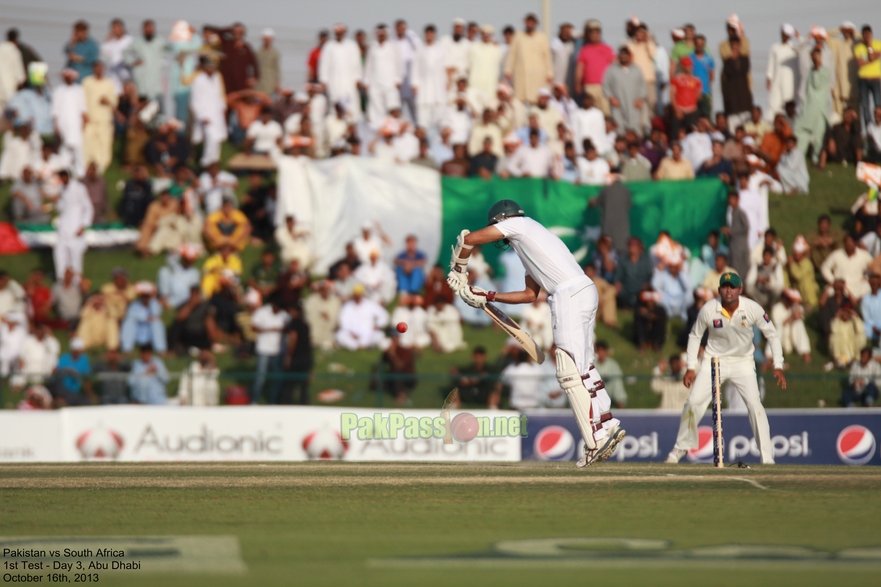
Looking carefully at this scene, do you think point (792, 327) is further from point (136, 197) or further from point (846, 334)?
point (136, 197)

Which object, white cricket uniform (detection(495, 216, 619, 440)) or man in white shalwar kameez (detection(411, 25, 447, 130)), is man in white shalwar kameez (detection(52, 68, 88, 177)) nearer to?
man in white shalwar kameez (detection(411, 25, 447, 130))

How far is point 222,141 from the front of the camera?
23859 mm

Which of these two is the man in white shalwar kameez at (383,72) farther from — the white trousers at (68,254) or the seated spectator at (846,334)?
the seated spectator at (846,334)

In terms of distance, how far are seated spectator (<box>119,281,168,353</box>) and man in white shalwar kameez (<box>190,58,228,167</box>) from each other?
424 cm

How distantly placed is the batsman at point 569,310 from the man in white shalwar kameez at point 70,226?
12729 mm

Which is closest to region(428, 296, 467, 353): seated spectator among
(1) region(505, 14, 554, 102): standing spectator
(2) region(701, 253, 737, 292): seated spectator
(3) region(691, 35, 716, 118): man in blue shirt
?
(2) region(701, 253, 737, 292): seated spectator

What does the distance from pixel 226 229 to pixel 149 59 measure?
15.3 ft

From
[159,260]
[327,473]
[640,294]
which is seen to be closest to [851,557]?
[327,473]

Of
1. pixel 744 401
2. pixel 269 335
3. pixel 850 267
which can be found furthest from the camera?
pixel 850 267

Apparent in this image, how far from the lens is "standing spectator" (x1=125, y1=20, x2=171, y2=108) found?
2355 cm

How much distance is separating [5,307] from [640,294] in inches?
433

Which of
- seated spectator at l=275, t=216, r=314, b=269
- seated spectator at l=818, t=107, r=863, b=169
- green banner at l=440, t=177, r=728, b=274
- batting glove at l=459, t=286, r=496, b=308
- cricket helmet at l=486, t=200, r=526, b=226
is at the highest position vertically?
seated spectator at l=818, t=107, r=863, b=169

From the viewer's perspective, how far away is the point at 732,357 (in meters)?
12.7

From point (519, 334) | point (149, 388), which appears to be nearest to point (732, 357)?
point (519, 334)
